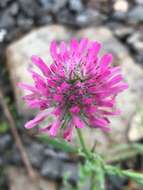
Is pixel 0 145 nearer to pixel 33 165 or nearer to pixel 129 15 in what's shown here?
pixel 33 165

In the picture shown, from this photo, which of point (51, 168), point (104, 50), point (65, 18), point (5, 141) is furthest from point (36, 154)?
point (65, 18)

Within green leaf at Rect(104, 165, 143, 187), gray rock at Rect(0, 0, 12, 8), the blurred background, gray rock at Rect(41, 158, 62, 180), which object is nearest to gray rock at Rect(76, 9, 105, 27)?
the blurred background

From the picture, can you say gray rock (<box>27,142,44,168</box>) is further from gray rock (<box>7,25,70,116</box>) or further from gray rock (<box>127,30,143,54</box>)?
gray rock (<box>127,30,143,54</box>)

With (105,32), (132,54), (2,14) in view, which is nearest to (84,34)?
(105,32)

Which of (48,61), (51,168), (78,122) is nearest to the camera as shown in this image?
(78,122)

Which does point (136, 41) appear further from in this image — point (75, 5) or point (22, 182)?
point (22, 182)
